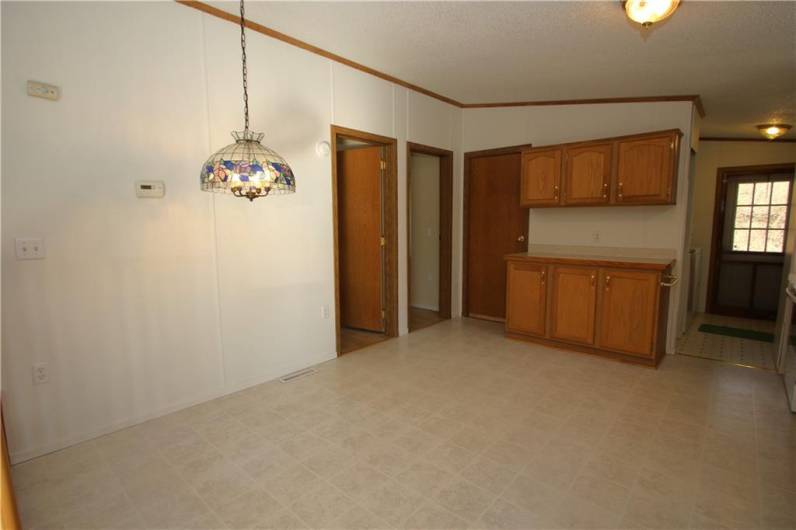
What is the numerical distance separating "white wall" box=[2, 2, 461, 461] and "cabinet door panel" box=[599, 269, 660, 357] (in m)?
2.63

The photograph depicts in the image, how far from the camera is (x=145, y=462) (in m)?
2.17

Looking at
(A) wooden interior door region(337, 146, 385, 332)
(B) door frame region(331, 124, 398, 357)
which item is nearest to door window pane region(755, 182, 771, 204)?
(B) door frame region(331, 124, 398, 357)

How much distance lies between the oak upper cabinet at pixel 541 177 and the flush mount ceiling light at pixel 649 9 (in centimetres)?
176

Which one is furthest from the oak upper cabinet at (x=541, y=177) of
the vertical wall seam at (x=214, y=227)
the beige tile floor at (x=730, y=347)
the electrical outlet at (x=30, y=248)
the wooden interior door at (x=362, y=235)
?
the electrical outlet at (x=30, y=248)

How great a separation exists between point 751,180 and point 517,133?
10.6 feet

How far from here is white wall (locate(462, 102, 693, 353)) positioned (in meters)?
3.80

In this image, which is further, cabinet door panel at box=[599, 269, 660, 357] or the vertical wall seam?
cabinet door panel at box=[599, 269, 660, 357]

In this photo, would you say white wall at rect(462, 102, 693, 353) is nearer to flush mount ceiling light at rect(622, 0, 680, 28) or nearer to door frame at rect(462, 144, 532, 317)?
door frame at rect(462, 144, 532, 317)

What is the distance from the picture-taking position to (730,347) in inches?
159

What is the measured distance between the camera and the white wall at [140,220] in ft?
6.97

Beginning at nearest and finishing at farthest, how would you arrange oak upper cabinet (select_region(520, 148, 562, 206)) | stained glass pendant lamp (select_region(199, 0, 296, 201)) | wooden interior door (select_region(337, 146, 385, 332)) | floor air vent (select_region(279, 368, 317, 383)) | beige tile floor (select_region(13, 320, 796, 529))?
beige tile floor (select_region(13, 320, 796, 529)) < stained glass pendant lamp (select_region(199, 0, 296, 201)) < floor air vent (select_region(279, 368, 317, 383)) < oak upper cabinet (select_region(520, 148, 562, 206)) < wooden interior door (select_region(337, 146, 385, 332))

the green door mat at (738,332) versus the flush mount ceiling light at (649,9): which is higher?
the flush mount ceiling light at (649,9)

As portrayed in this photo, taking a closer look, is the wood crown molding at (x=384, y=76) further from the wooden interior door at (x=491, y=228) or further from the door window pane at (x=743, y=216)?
the door window pane at (x=743, y=216)

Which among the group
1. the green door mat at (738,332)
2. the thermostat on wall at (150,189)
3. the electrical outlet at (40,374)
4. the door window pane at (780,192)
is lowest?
the green door mat at (738,332)
